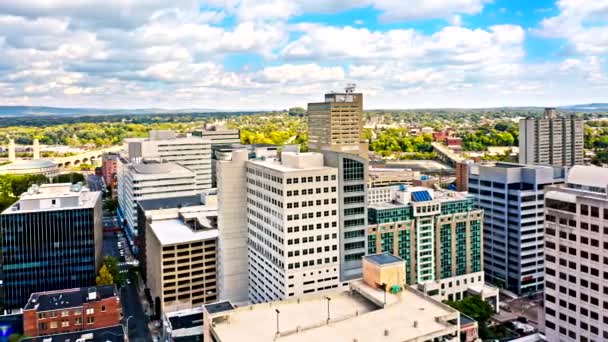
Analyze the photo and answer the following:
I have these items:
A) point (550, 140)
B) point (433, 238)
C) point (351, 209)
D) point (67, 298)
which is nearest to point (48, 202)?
point (67, 298)

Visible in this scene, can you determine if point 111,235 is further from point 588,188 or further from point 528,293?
point 588,188

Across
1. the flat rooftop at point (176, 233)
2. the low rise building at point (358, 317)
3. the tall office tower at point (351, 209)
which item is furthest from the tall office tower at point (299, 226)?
the flat rooftop at point (176, 233)

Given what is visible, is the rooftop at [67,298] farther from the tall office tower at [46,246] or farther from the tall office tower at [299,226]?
the tall office tower at [299,226]

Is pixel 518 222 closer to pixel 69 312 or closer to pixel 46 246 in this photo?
pixel 69 312

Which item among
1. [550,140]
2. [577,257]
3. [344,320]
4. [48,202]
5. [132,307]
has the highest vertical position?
[550,140]

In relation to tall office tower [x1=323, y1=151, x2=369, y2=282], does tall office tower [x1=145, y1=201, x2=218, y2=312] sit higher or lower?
lower

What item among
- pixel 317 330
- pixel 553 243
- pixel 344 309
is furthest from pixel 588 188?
pixel 317 330

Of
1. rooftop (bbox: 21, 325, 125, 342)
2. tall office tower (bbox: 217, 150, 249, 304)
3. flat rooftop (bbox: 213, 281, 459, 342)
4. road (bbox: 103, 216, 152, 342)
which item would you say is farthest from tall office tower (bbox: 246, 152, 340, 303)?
road (bbox: 103, 216, 152, 342)

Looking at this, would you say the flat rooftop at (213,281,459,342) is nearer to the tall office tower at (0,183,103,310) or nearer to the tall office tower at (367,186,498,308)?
the tall office tower at (367,186,498,308)
